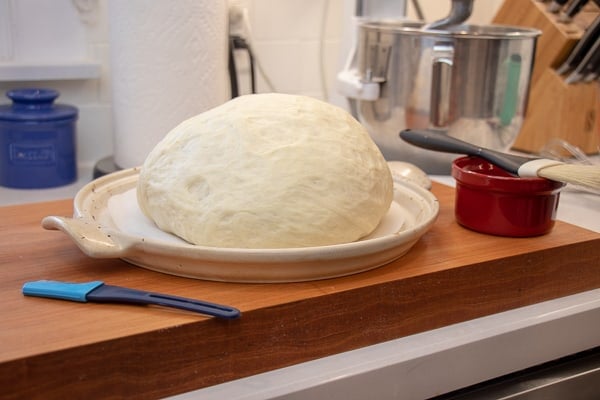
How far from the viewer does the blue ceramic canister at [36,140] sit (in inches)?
39.3

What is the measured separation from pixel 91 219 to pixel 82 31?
1.98ft

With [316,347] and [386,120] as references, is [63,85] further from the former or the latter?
[316,347]

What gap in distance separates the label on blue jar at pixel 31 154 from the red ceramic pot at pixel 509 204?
0.63 metres

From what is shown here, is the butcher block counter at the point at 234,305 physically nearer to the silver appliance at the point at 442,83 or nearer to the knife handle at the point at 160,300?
the knife handle at the point at 160,300

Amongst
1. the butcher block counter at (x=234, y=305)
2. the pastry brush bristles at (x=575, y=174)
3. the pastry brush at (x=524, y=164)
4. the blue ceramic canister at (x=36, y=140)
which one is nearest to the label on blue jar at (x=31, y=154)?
the blue ceramic canister at (x=36, y=140)

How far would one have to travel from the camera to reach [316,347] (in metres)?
0.54

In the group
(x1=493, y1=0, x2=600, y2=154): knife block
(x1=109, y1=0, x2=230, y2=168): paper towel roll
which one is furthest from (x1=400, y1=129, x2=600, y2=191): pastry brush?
(x1=493, y1=0, x2=600, y2=154): knife block

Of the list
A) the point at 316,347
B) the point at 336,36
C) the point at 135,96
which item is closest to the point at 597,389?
the point at 316,347

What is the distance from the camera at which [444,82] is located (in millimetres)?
976

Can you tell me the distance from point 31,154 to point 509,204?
70 centimetres

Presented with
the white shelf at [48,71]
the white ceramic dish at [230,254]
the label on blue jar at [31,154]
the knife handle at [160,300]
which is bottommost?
the label on blue jar at [31,154]

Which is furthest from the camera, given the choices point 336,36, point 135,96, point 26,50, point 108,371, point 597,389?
point 336,36

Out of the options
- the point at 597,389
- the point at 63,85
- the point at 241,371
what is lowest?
the point at 597,389

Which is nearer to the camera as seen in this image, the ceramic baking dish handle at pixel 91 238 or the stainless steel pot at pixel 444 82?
the ceramic baking dish handle at pixel 91 238
